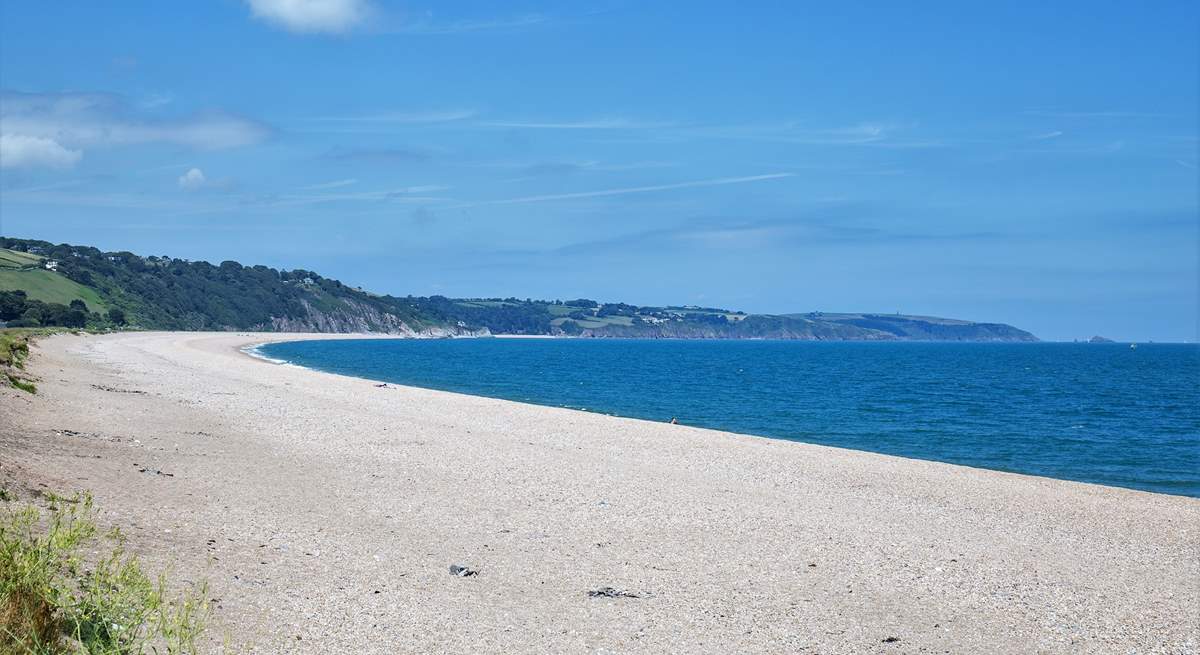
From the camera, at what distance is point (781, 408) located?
149 ft

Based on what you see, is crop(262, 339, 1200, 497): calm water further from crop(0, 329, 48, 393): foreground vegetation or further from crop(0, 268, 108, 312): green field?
crop(0, 268, 108, 312): green field

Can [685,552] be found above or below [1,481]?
below

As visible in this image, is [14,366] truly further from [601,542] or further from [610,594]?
[610,594]

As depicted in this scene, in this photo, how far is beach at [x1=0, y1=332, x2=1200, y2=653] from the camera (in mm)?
8414

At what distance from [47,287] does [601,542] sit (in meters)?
134

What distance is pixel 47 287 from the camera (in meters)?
124

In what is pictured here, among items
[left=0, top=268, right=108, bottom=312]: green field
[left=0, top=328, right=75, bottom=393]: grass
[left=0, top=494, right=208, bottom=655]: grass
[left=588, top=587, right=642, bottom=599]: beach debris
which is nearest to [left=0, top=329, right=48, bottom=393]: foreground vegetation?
[left=0, top=328, right=75, bottom=393]: grass

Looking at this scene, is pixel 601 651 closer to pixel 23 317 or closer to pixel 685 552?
pixel 685 552

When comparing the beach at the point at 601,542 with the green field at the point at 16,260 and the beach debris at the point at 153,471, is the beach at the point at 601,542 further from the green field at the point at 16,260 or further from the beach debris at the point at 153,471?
the green field at the point at 16,260

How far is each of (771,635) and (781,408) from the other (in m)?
37.7

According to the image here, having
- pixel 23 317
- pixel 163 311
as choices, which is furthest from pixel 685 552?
pixel 163 311

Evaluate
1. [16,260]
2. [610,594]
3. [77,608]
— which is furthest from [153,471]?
[16,260]

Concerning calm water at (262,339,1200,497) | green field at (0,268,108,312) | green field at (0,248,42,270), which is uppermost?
green field at (0,248,42,270)

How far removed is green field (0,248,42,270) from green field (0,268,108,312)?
1.77 meters
